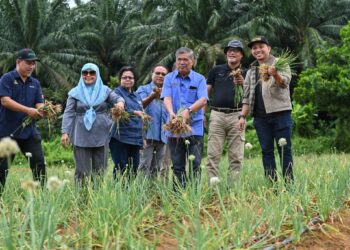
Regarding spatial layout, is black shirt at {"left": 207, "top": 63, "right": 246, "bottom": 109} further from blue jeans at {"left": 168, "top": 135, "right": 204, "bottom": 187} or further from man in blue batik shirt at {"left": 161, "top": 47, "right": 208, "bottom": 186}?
blue jeans at {"left": 168, "top": 135, "right": 204, "bottom": 187}

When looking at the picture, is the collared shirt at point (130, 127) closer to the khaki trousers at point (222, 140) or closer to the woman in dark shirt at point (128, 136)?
the woman in dark shirt at point (128, 136)

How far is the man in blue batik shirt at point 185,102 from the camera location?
5.48m

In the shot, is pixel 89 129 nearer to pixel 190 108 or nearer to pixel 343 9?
pixel 190 108

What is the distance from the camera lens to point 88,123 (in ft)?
17.9

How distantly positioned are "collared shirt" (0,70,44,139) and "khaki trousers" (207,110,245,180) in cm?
193

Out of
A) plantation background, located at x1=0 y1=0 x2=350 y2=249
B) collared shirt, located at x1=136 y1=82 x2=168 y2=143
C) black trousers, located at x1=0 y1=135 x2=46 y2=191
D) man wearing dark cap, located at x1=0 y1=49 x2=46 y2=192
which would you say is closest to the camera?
man wearing dark cap, located at x1=0 y1=49 x2=46 y2=192

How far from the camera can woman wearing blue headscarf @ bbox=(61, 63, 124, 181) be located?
5492mm

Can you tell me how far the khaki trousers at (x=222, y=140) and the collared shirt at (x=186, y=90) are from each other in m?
0.44

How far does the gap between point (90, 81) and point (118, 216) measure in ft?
7.61

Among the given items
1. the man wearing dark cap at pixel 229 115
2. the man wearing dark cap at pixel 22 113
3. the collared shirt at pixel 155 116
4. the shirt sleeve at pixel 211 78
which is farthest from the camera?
the collared shirt at pixel 155 116

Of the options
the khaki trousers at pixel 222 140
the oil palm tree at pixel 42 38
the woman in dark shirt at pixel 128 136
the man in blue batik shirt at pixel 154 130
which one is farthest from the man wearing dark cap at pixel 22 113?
the oil palm tree at pixel 42 38

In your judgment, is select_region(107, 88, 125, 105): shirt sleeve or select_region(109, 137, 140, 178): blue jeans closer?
select_region(107, 88, 125, 105): shirt sleeve

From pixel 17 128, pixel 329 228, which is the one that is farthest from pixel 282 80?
pixel 17 128

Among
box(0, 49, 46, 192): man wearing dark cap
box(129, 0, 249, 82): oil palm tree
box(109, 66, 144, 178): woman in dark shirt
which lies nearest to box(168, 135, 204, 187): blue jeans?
box(109, 66, 144, 178): woman in dark shirt
